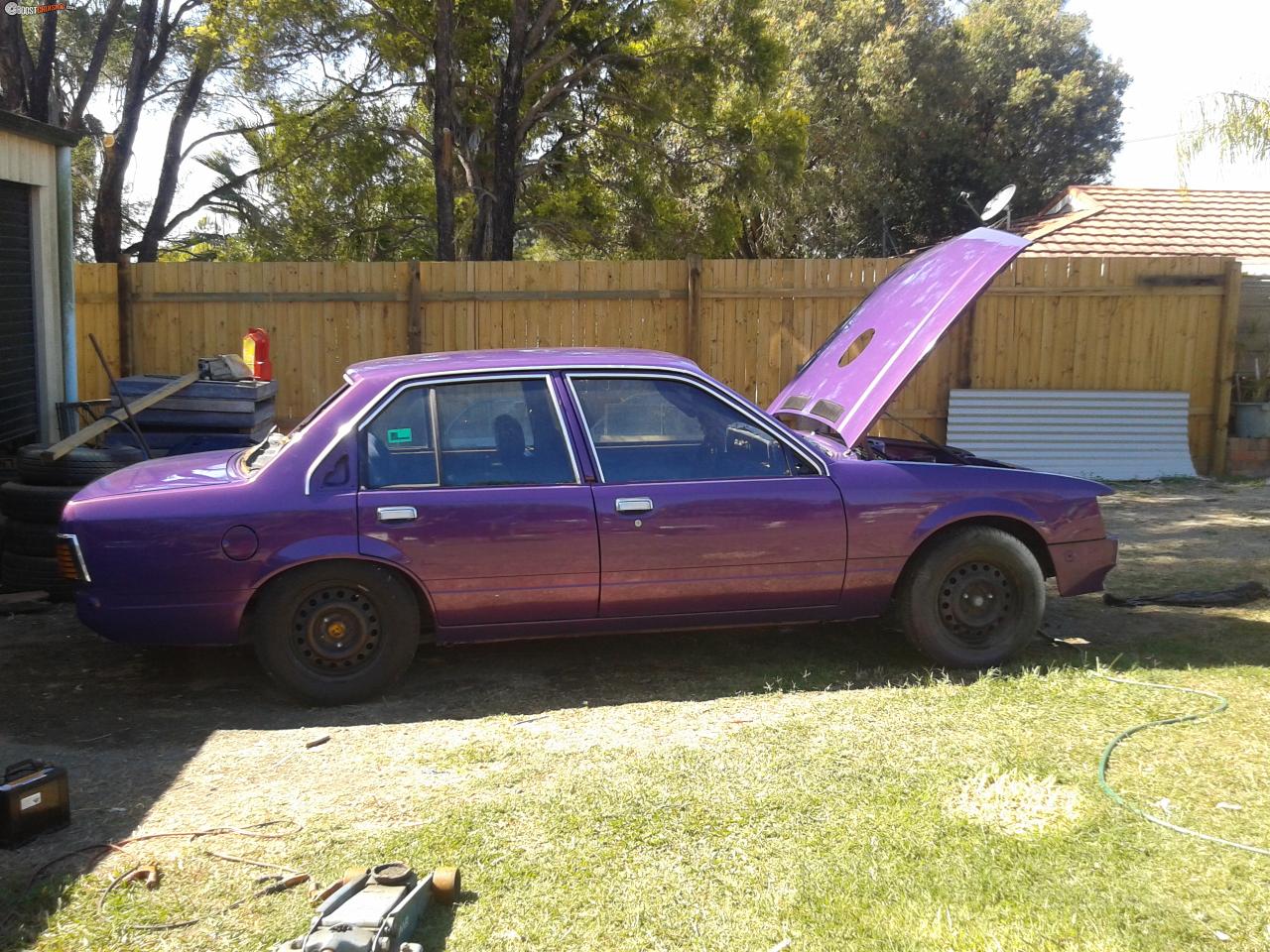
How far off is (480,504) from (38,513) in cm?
333

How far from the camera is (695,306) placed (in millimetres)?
11422

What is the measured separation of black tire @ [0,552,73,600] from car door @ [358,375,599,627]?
2.85 m

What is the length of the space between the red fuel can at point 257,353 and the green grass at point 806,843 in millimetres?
6498

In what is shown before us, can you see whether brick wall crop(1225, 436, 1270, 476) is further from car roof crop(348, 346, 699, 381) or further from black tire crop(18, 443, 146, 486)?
black tire crop(18, 443, 146, 486)

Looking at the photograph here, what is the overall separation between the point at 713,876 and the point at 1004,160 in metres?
26.0

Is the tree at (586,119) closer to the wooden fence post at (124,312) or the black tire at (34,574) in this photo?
the wooden fence post at (124,312)

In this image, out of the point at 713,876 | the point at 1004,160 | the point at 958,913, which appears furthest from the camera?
the point at 1004,160

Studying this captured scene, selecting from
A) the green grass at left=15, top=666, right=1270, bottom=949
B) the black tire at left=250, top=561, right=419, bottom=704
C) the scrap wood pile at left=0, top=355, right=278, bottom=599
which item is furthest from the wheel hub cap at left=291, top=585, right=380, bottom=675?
the scrap wood pile at left=0, top=355, right=278, bottom=599

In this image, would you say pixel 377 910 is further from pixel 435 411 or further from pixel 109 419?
pixel 109 419

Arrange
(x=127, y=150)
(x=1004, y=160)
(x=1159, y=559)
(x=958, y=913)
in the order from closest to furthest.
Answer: (x=958, y=913) < (x=1159, y=559) < (x=127, y=150) < (x=1004, y=160)

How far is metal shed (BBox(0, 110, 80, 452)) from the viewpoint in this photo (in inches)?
337

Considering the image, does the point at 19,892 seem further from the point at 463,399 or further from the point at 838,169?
the point at 838,169

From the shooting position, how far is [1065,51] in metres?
27.8

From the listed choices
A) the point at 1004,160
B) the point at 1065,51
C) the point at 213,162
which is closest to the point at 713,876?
the point at 213,162
